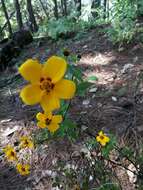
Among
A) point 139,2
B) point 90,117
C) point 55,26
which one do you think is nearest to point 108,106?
point 90,117

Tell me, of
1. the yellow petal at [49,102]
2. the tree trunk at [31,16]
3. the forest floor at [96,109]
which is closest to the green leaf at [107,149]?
the forest floor at [96,109]

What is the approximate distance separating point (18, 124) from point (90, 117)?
87cm

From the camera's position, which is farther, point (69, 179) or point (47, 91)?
point (69, 179)

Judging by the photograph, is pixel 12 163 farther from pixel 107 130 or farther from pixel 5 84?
pixel 5 84

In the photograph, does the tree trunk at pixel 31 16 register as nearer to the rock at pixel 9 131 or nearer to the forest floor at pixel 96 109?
the forest floor at pixel 96 109

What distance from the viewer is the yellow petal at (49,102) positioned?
1259 mm

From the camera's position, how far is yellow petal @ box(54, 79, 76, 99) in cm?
121

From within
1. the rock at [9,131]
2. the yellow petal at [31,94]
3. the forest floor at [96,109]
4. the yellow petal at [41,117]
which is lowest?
the rock at [9,131]

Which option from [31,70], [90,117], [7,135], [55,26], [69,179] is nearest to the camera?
[31,70]

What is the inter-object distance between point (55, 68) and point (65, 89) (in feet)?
0.27

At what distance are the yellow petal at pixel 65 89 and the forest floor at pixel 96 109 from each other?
111 centimetres

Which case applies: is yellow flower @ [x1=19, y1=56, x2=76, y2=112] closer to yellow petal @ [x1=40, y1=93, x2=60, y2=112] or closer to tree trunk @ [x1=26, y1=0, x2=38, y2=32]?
yellow petal @ [x1=40, y1=93, x2=60, y2=112]

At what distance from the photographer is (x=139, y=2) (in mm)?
5586

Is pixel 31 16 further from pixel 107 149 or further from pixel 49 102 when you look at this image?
pixel 49 102
